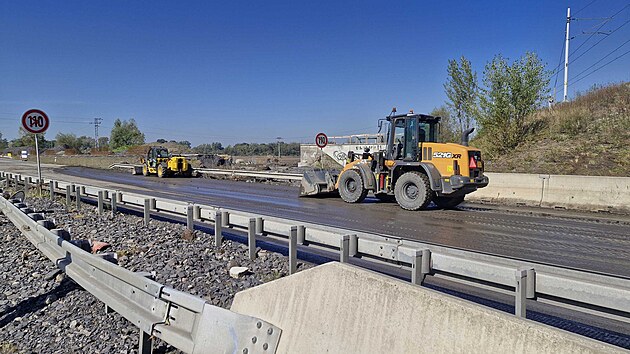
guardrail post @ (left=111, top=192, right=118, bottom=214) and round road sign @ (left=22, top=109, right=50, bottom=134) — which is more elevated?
round road sign @ (left=22, top=109, right=50, bottom=134)

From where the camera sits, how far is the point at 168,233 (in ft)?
27.2

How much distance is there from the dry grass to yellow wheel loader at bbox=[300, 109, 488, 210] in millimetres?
7079

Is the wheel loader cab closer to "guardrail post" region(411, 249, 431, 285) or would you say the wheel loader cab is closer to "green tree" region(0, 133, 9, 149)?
"guardrail post" region(411, 249, 431, 285)

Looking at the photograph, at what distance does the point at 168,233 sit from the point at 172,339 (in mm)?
5258

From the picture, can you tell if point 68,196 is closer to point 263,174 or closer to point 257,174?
point 263,174

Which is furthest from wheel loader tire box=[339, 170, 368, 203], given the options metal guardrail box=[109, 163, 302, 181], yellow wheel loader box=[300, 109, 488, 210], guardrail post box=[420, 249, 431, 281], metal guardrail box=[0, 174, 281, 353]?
metal guardrail box=[0, 174, 281, 353]

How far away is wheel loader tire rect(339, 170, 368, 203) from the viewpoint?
13.9 meters

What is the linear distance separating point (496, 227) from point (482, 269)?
6347 mm

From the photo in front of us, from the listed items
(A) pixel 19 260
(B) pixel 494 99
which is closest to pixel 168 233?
(A) pixel 19 260

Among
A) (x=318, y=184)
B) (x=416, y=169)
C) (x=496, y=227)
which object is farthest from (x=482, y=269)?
(x=318, y=184)

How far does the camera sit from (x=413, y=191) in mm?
12531

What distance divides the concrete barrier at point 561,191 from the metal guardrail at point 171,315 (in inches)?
516

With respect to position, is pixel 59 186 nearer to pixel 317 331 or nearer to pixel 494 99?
pixel 317 331

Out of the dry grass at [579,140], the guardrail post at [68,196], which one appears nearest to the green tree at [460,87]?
the dry grass at [579,140]
